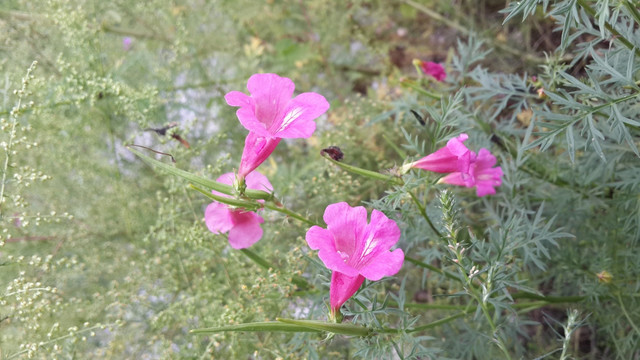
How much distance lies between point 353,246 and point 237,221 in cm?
33

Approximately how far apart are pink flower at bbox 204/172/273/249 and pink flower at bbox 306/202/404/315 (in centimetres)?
27

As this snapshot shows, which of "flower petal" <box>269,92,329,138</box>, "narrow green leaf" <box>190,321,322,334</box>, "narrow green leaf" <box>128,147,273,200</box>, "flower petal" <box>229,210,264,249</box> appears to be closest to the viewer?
"narrow green leaf" <box>190,321,322,334</box>

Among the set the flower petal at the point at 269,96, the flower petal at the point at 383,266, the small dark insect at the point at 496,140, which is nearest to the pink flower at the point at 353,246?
the flower petal at the point at 383,266

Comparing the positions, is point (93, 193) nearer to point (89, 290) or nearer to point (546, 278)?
point (89, 290)

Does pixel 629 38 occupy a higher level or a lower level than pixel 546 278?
higher

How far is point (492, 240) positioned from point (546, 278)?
50 centimetres

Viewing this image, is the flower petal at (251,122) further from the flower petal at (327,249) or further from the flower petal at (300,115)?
the flower petal at (327,249)

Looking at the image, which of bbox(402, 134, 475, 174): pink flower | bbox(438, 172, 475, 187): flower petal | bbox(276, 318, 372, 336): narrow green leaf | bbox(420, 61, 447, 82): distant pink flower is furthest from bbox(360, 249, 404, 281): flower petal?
bbox(420, 61, 447, 82): distant pink flower

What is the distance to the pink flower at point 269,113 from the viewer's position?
3.52 ft

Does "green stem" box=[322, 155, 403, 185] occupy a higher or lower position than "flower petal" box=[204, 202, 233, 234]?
higher

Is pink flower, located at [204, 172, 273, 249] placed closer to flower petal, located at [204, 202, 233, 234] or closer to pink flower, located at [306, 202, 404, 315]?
flower petal, located at [204, 202, 233, 234]

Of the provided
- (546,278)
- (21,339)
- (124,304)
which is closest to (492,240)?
(546,278)

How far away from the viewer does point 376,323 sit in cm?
112

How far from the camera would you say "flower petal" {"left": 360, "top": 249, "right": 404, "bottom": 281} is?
1.01 m
